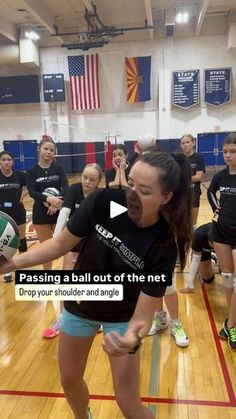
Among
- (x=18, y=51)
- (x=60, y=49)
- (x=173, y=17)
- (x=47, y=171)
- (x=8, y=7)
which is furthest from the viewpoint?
(x=60, y=49)

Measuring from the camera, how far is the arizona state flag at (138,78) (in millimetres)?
13359

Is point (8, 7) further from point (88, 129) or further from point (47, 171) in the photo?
point (47, 171)

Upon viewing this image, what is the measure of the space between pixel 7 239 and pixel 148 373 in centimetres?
173

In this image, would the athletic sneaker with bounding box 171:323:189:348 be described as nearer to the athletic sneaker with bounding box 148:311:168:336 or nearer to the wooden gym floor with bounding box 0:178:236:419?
the wooden gym floor with bounding box 0:178:236:419

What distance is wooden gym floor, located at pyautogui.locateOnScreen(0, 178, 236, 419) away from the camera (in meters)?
2.42

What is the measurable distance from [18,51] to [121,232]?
13.6 m

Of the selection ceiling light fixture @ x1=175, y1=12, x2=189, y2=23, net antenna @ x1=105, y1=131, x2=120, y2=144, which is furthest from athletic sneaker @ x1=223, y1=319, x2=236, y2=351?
net antenna @ x1=105, y1=131, x2=120, y2=144

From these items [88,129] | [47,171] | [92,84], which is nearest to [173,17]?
[92,84]

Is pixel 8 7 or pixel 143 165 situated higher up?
pixel 8 7

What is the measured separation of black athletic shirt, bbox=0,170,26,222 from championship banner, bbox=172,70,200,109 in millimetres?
10411

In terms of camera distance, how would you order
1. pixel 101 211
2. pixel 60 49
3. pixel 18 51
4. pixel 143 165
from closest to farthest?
1. pixel 143 165
2. pixel 101 211
3. pixel 18 51
4. pixel 60 49

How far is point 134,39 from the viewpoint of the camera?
13461 mm

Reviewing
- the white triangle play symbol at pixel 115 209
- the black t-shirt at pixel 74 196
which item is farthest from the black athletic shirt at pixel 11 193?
the white triangle play symbol at pixel 115 209

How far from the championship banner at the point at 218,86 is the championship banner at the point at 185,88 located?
0.41 m
